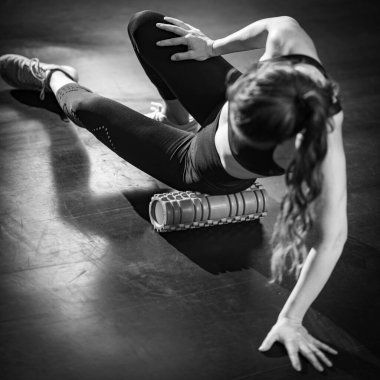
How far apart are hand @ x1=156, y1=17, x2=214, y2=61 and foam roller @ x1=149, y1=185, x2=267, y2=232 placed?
0.44 m

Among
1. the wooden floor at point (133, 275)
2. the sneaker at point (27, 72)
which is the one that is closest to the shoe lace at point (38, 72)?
the sneaker at point (27, 72)

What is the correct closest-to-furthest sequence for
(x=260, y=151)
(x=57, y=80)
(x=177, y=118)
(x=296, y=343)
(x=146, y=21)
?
(x=260, y=151) → (x=296, y=343) → (x=146, y=21) → (x=177, y=118) → (x=57, y=80)

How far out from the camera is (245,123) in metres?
1.60

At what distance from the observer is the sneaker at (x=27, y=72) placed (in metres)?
2.82

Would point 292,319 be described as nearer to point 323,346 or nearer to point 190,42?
point 323,346

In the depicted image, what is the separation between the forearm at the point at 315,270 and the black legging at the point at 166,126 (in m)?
0.40

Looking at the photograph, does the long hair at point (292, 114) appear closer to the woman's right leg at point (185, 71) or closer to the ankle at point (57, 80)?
the woman's right leg at point (185, 71)

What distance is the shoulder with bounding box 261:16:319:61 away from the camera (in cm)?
182

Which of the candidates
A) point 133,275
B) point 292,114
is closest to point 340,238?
point 292,114

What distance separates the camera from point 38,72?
2.89m

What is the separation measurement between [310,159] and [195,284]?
669 millimetres

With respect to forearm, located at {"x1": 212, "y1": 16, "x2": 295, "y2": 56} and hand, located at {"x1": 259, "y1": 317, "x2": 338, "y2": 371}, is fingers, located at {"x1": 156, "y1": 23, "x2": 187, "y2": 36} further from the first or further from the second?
hand, located at {"x1": 259, "y1": 317, "x2": 338, "y2": 371}

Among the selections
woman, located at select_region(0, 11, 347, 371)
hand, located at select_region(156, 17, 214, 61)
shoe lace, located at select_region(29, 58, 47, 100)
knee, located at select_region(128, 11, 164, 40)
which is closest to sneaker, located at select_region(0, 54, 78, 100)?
shoe lace, located at select_region(29, 58, 47, 100)

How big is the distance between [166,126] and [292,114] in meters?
0.73
